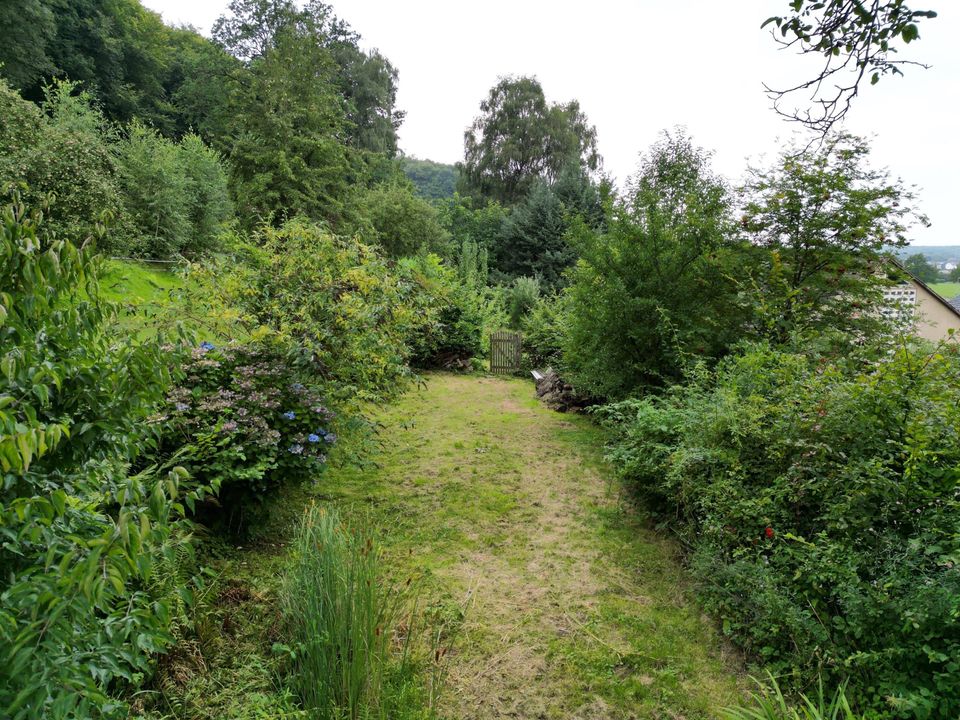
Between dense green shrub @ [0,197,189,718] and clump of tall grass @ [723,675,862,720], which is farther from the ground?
dense green shrub @ [0,197,189,718]

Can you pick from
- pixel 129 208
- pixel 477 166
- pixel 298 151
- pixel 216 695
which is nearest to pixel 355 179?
pixel 298 151

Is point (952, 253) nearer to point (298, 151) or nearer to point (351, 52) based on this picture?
point (298, 151)

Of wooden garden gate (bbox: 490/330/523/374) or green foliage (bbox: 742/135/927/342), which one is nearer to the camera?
green foliage (bbox: 742/135/927/342)

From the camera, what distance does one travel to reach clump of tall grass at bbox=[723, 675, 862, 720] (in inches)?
82.4

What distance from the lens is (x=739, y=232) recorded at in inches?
264

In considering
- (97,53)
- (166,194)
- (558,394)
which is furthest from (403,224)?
(97,53)

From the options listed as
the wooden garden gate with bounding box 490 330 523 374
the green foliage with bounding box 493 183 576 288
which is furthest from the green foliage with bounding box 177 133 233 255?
the green foliage with bounding box 493 183 576 288

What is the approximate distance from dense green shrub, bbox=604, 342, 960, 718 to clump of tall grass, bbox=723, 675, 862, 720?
106 millimetres

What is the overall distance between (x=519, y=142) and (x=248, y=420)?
27.8 m

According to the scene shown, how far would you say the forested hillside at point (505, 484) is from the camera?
57.2 inches

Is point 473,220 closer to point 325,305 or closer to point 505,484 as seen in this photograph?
point 505,484

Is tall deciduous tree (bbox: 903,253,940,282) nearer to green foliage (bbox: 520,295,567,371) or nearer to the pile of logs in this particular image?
the pile of logs

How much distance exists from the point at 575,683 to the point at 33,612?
2489mm

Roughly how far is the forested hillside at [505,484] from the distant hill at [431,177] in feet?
122
